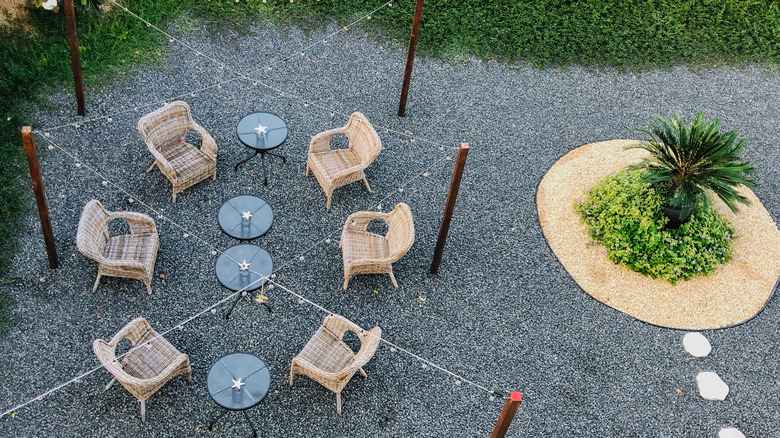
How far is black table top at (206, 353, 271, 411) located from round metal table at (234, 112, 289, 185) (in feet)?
10.6

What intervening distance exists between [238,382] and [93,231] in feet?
8.94

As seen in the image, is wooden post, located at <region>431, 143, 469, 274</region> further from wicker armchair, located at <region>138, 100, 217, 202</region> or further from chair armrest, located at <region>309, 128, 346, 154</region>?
wicker armchair, located at <region>138, 100, 217, 202</region>

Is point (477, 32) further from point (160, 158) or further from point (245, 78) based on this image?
point (160, 158)

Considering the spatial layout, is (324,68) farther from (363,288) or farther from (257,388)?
(257,388)

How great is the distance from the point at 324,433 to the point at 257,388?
954 millimetres

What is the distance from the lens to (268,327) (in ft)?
29.3

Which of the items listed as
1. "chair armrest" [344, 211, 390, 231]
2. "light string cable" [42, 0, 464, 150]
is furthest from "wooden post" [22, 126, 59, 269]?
"chair armrest" [344, 211, 390, 231]

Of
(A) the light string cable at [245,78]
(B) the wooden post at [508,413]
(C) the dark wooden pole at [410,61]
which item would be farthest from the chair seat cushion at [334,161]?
(B) the wooden post at [508,413]

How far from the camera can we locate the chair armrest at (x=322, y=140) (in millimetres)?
10320

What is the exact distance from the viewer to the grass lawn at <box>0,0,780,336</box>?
1159 centimetres

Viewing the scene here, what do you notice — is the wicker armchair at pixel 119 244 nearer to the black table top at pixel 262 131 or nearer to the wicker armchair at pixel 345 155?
the black table top at pixel 262 131

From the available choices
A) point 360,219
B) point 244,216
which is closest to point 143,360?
point 244,216

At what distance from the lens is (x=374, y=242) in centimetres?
972

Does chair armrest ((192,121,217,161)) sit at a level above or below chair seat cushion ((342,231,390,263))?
above
